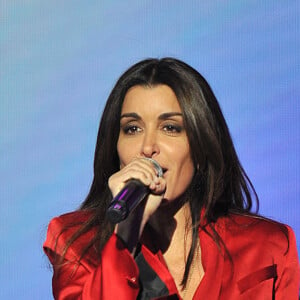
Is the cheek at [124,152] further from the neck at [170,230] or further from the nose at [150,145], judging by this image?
the neck at [170,230]

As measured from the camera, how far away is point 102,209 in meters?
2.14

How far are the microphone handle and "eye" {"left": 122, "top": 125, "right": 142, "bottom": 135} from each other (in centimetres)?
28

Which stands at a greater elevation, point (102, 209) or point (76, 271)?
point (102, 209)

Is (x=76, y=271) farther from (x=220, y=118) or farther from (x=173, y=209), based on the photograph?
(x=220, y=118)

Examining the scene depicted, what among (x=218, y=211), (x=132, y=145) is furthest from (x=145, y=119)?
(x=218, y=211)

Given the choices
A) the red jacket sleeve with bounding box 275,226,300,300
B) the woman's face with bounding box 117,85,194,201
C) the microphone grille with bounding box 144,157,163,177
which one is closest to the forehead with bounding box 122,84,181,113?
the woman's face with bounding box 117,85,194,201

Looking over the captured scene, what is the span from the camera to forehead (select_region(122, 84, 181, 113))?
2.02m

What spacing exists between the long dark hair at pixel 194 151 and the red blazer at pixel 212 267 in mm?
38

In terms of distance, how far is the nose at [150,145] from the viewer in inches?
76.0

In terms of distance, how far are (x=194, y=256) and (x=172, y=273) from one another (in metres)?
0.08

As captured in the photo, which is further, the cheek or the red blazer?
the cheek

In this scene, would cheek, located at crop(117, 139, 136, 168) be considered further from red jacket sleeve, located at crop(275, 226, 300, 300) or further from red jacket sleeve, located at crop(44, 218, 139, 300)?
red jacket sleeve, located at crop(275, 226, 300, 300)

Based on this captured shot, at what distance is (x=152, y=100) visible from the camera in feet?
6.67

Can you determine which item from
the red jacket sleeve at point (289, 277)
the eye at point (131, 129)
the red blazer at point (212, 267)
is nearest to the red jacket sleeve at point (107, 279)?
the red blazer at point (212, 267)
